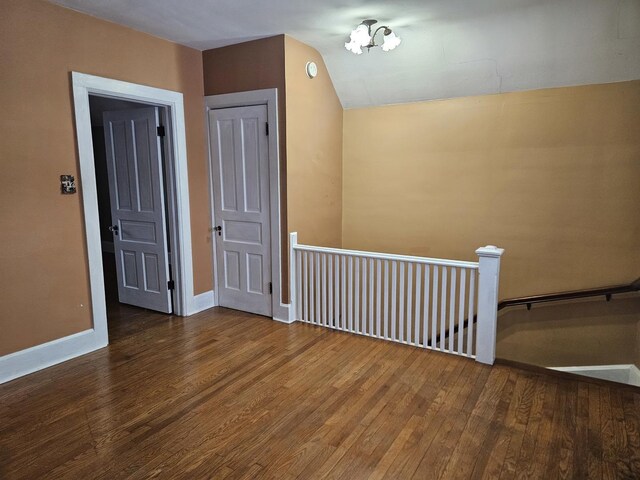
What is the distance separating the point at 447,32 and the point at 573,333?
2964mm

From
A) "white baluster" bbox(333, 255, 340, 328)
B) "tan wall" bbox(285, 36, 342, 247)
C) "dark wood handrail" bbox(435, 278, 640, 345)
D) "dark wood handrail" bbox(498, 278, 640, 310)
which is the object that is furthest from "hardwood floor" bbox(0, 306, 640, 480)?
"tan wall" bbox(285, 36, 342, 247)

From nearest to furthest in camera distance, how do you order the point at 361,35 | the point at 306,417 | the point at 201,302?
the point at 306,417, the point at 361,35, the point at 201,302

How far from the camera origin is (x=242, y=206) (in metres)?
4.09

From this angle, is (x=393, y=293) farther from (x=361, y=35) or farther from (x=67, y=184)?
(x=67, y=184)

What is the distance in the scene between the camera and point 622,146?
348 centimetres

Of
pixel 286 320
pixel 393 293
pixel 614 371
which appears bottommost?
pixel 614 371

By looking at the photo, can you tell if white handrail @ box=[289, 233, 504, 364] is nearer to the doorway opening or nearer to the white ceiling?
the doorway opening

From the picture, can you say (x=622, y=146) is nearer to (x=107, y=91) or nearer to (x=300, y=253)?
(x=300, y=253)

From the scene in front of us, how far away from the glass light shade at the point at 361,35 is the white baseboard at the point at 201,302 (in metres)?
2.81

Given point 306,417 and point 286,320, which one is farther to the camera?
point 286,320

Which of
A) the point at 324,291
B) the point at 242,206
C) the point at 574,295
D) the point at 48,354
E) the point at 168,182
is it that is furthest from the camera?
the point at 242,206

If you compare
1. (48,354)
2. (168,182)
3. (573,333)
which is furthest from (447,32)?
(48,354)

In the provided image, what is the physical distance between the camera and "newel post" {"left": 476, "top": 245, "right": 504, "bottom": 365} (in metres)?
2.97

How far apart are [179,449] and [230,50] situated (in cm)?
337
